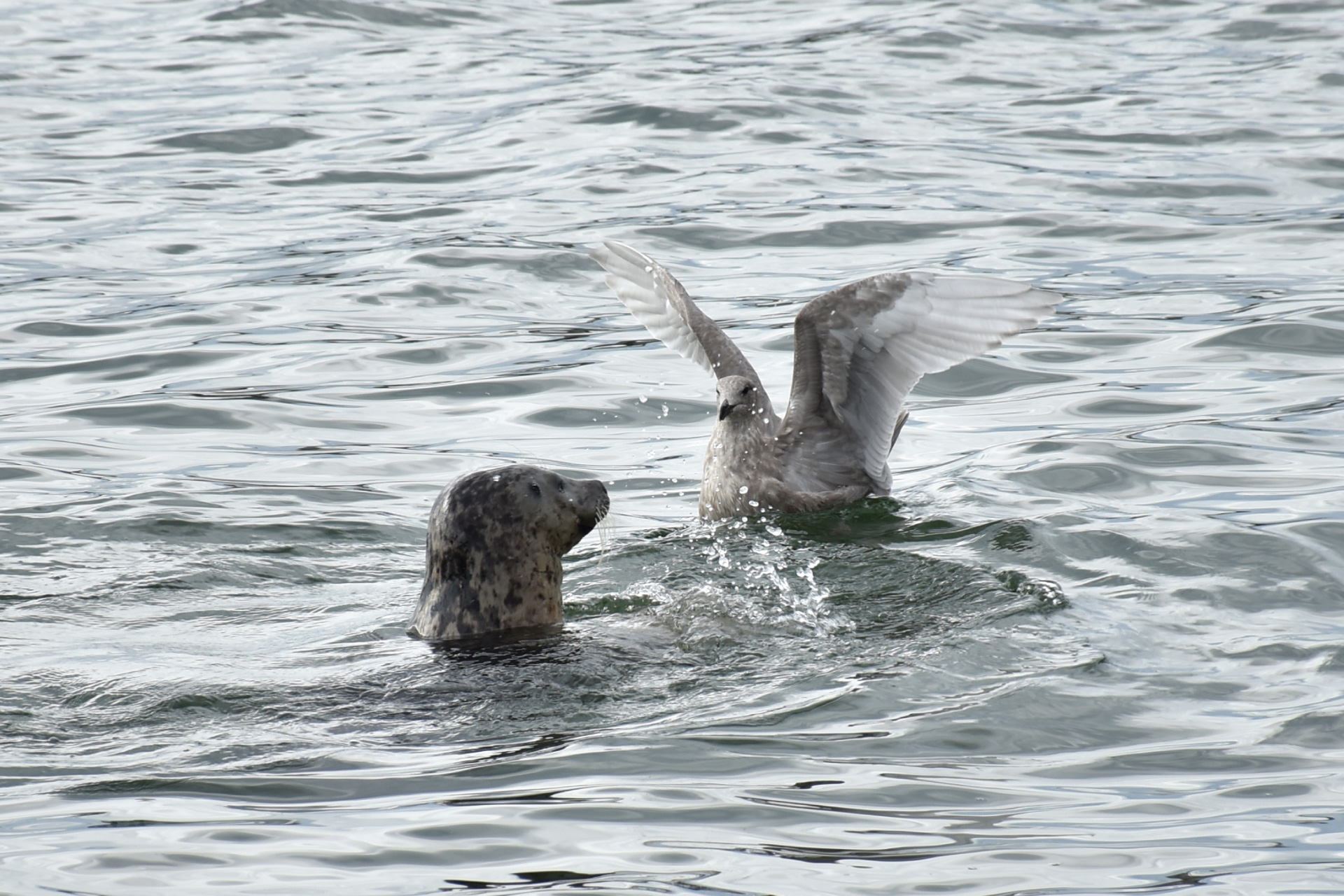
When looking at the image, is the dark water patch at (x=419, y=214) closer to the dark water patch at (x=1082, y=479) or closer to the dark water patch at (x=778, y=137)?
the dark water patch at (x=778, y=137)

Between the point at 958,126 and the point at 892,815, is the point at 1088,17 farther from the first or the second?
the point at 892,815

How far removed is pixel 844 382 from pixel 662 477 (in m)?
1.27

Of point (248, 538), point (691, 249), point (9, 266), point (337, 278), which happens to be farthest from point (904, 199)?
point (248, 538)

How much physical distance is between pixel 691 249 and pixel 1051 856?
10.4 m

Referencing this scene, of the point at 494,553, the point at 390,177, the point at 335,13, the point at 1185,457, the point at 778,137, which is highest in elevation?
the point at 335,13

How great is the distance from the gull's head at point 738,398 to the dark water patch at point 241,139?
34.4 ft

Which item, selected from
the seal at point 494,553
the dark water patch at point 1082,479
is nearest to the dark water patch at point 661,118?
the dark water patch at point 1082,479

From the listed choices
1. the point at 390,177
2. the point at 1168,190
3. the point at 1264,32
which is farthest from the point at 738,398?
the point at 1264,32

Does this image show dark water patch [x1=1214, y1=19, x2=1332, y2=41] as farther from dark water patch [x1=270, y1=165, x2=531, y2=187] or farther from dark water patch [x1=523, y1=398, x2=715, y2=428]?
dark water patch [x1=523, y1=398, x2=715, y2=428]

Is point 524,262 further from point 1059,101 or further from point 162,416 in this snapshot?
point 1059,101

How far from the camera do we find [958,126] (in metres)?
18.3

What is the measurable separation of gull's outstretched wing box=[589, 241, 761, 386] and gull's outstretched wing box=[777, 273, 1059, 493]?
49 cm

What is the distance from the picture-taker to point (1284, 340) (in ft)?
37.2

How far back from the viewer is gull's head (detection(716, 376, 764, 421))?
8.85 meters
